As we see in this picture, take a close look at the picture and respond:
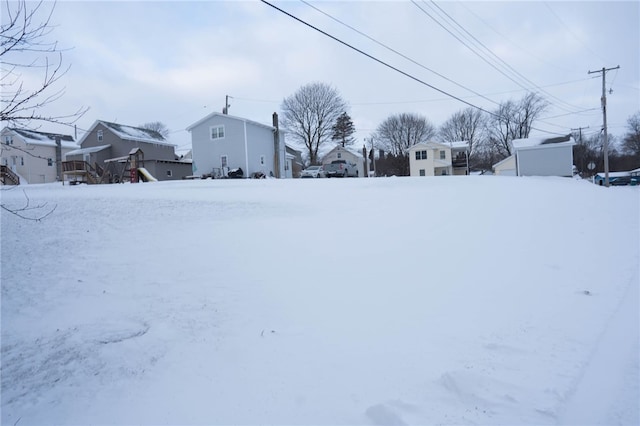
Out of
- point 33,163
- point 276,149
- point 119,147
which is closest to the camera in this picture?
point 276,149

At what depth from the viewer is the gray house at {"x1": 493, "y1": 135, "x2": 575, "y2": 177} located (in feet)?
107

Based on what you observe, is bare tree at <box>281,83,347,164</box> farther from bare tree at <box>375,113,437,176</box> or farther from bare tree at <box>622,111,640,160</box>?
bare tree at <box>622,111,640,160</box>

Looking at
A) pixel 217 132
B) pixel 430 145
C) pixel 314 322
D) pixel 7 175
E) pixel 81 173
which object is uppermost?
pixel 430 145

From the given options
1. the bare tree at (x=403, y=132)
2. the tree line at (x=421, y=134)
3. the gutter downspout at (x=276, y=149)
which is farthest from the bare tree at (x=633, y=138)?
the gutter downspout at (x=276, y=149)

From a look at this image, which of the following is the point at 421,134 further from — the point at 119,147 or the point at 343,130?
the point at 119,147

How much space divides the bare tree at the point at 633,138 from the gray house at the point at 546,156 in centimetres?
4361

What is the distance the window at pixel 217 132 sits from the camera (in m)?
28.8

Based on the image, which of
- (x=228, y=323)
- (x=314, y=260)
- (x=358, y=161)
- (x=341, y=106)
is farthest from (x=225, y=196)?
(x=358, y=161)

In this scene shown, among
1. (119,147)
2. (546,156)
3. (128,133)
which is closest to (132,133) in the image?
(128,133)

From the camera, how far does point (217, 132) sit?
28969 mm

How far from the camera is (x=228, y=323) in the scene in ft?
14.9

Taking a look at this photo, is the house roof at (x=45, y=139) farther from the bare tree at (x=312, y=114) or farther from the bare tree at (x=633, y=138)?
the bare tree at (x=633, y=138)

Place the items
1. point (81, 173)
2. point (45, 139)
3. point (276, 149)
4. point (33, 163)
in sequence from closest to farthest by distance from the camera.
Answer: point (81, 173)
point (276, 149)
point (33, 163)
point (45, 139)

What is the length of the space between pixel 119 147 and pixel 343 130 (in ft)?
110
